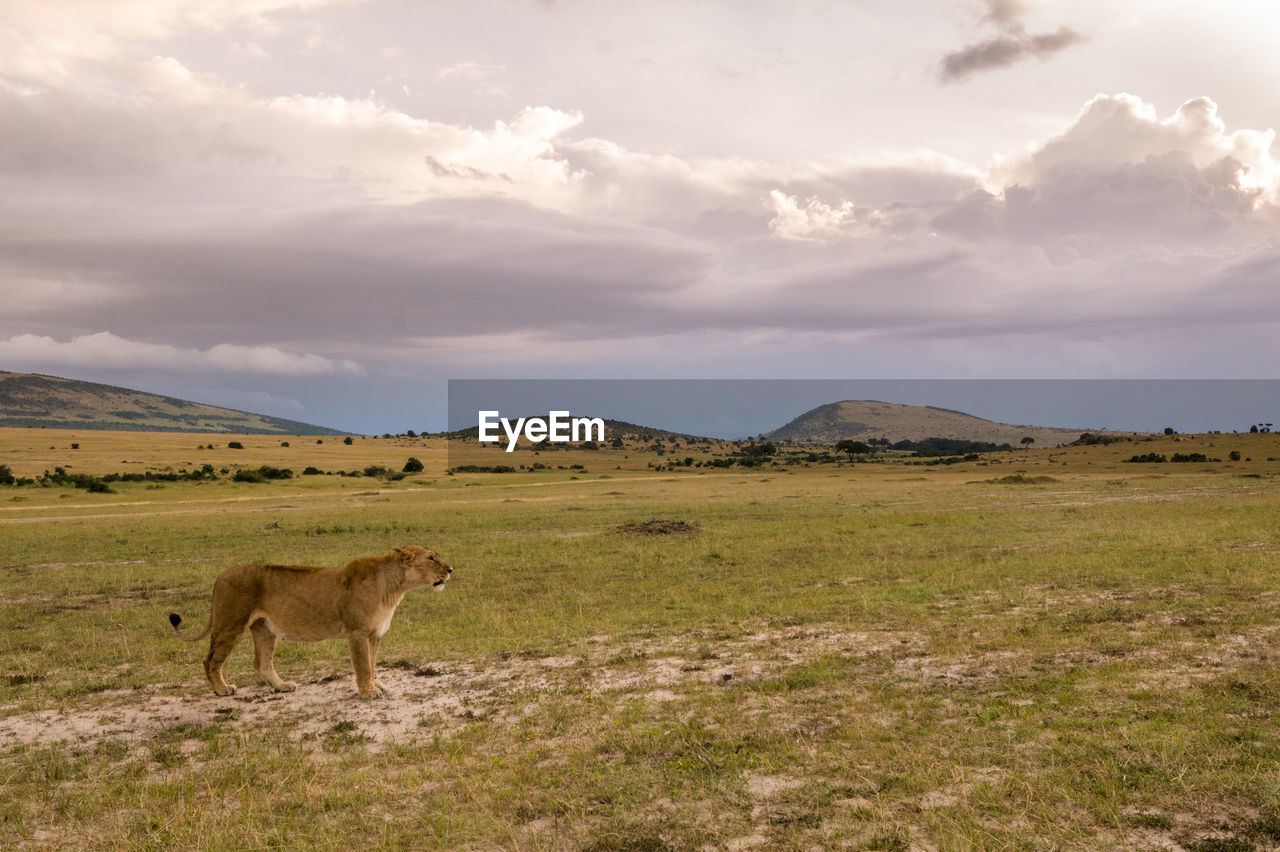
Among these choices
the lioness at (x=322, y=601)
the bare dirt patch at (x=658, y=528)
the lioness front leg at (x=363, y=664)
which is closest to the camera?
the lioness at (x=322, y=601)

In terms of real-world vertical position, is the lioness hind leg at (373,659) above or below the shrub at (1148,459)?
below

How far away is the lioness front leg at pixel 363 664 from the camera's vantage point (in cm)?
1114

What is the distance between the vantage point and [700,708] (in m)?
10.2

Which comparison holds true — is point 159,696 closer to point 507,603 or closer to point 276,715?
point 276,715

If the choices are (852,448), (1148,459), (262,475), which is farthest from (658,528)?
(852,448)

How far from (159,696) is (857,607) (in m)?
13.0

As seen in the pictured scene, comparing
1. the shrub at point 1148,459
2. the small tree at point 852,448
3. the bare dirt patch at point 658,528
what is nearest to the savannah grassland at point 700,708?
the bare dirt patch at point 658,528

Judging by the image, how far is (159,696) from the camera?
11750mm

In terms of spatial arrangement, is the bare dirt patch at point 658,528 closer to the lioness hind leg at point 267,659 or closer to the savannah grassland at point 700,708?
the savannah grassland at point 700,708

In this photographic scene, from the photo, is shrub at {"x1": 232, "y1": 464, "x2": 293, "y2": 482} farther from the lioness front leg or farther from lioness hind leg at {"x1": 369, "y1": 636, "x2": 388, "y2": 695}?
the lioness front leg

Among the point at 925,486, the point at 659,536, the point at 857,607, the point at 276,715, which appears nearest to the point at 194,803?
the point at 276,715

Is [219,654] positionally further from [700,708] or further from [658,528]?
[658,528]

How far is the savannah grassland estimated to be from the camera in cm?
698

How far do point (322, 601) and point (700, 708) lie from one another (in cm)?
540
